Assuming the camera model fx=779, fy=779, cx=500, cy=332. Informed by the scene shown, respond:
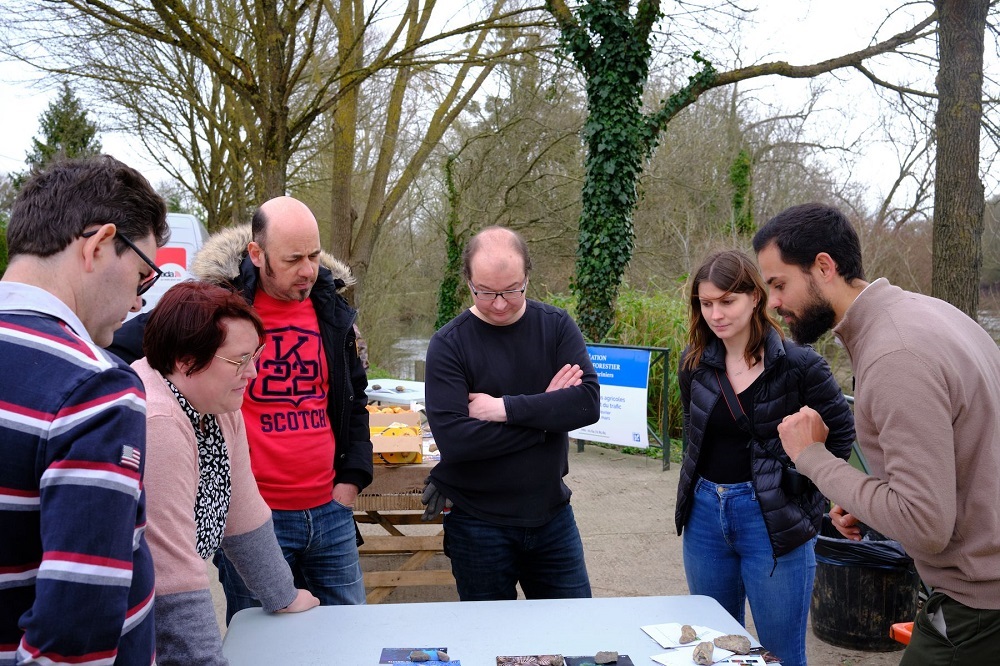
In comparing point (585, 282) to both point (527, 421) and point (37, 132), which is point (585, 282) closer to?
point (527, 421)

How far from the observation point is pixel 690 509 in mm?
2828

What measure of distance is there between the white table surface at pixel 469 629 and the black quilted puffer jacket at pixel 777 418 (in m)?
0.41

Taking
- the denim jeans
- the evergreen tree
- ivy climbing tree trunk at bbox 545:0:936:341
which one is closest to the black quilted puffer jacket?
the denim jeans

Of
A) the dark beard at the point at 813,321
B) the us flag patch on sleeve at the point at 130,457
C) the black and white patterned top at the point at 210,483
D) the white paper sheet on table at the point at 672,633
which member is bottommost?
the white paper sheet on table at the point at 672,633

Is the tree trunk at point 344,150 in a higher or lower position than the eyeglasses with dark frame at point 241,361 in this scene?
higher

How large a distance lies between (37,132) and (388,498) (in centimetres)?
2827

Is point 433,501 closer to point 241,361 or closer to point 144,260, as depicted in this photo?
point 241,361

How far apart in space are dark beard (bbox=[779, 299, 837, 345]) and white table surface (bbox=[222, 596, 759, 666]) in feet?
2.78

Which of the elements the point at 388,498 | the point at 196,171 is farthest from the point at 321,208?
the point at 388,498

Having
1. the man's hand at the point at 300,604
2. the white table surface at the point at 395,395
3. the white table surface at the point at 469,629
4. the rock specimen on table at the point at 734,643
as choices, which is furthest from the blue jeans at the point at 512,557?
the white table surface at the point at 395,395

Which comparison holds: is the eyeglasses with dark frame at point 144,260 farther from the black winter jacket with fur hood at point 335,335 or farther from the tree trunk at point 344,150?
the tree trunk at point 344,150

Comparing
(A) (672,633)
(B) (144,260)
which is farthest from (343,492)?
(B) (144,260)

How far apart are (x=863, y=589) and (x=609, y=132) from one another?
7.09 meters

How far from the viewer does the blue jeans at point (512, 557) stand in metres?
2.72
